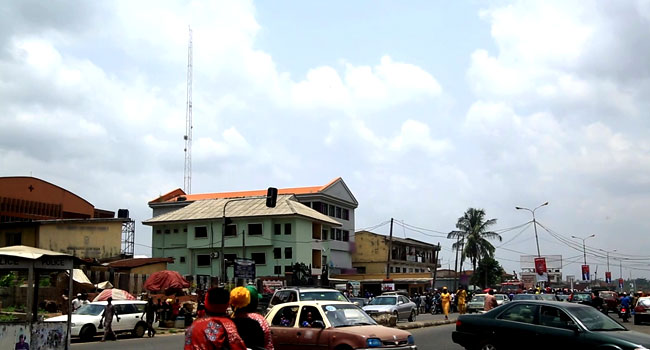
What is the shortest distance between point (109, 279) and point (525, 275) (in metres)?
38.6

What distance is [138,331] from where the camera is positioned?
26.6 metres

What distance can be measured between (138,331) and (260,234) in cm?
3760

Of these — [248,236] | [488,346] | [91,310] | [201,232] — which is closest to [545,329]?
[488,346]

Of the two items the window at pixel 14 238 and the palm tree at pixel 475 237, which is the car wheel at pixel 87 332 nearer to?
the window at pixel 14 238

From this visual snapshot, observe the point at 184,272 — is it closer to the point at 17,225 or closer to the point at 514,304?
the point at 17,225

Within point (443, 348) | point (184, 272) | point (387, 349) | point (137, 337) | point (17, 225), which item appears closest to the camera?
point (387, 349)

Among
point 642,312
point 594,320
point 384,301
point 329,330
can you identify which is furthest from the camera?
point 384,301

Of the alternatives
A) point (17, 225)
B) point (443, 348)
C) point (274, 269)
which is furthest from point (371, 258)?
point (443, 348)

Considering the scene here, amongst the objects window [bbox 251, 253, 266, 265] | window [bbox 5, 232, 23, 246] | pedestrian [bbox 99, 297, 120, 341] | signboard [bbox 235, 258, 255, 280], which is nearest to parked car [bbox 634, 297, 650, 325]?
signboard [bbox 235, 258, 255, 280]

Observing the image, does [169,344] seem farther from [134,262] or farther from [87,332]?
[134,262]

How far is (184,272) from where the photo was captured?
217ft

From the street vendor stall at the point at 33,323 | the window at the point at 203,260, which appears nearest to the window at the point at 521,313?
the street vendor stall at the point at 33,323

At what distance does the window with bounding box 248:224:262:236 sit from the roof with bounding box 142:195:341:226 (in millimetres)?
1322

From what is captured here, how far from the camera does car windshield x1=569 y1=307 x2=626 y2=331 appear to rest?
11984 millimetres
